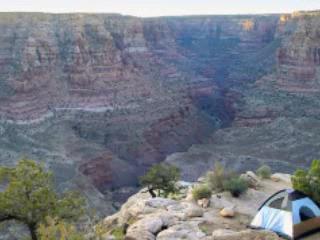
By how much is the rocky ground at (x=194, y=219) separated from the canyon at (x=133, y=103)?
1605cm

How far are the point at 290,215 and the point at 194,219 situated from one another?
314 cm

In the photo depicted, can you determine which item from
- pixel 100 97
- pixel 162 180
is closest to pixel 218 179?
pixel 162 180

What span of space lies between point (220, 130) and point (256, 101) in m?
5.26

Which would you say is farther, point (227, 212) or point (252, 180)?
point (252, 180)

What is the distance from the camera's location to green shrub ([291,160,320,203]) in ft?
59.1

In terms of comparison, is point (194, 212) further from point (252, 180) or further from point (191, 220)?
point (252, 180)

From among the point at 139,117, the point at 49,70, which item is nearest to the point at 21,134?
the point at 49,70

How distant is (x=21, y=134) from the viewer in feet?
138

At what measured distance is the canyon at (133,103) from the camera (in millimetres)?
43719

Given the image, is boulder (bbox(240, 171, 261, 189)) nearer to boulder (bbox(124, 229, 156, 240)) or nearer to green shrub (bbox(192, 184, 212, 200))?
green shrub (bbox(192, 184, 212, 200))

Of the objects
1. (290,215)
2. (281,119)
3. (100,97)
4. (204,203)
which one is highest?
(290,215)

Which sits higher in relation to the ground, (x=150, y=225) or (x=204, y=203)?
(x=150, y=225)

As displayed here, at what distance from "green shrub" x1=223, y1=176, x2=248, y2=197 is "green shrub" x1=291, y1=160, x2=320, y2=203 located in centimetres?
282

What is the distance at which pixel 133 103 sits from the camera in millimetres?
54219
